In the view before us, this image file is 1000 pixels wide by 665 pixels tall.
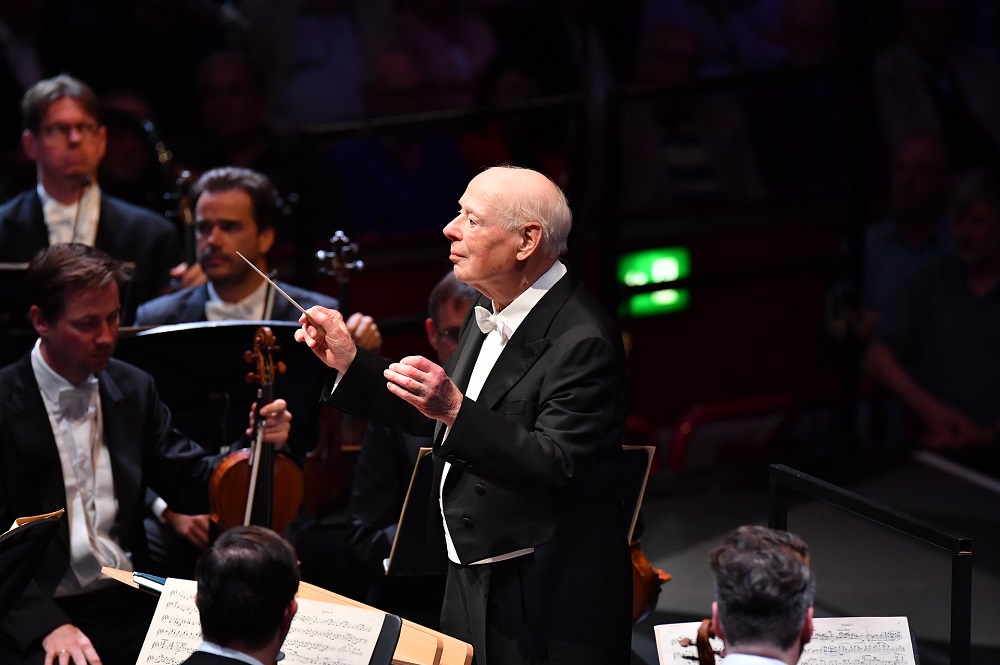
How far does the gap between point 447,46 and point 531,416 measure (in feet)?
12.7

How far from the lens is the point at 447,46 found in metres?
6.36

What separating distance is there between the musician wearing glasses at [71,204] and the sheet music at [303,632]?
1.87 meters

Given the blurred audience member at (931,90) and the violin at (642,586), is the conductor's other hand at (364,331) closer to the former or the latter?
the violin at (642,586)

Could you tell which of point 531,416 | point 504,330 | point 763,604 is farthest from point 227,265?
point 763,604

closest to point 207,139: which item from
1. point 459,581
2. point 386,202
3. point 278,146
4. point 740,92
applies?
point 278,146

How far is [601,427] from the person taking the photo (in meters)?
2.73

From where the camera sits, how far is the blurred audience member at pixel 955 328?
19.8 feet

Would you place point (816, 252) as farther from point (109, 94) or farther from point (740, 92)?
point (109, 94)

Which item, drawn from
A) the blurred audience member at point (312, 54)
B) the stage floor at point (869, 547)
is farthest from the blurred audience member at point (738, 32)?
the stage floor at point (869, 547)

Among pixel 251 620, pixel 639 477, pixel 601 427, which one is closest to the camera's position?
pixel 251 620

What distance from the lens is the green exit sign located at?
6195 mm

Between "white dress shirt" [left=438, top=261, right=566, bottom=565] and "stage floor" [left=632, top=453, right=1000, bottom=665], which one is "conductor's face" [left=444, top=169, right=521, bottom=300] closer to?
"white dress shirt" [left=438, top=261, right=566, bottom=565]

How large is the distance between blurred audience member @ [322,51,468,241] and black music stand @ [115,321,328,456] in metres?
1.70

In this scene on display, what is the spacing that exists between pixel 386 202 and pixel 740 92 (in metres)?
2.06
